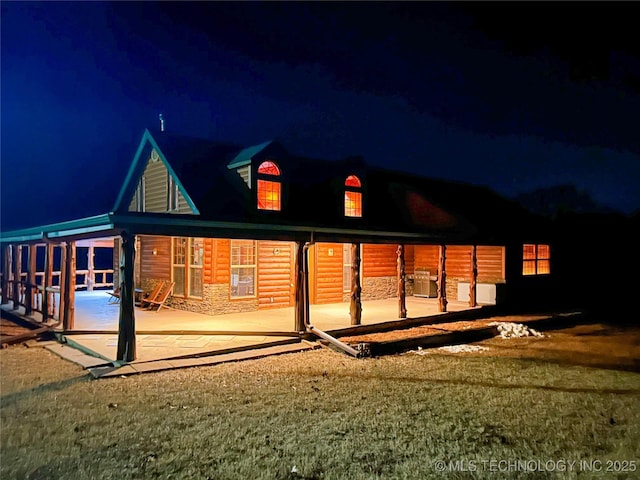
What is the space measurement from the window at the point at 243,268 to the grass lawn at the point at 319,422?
474 centimetres

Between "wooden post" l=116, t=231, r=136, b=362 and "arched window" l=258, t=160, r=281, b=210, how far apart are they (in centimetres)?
501

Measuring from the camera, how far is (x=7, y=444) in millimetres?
4750

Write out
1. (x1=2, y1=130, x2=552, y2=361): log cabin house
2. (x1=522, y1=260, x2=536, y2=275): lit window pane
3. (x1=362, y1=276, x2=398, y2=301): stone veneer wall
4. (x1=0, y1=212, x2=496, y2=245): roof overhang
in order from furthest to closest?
(x1=522, y1=260, x2=536, y2=275): lit window pane, (x1=362, y1=276, x2=398, y2=301): stone veneer wall, (x1=2, y1=130, x2=552, y2=361): log cabin house, (x1=0, y1=212, x2=496, y2=245): roof overhang

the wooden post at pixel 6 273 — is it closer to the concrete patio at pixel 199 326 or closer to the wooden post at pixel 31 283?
the concrete patio at pixel 199 326

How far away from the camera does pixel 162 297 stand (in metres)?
13.6

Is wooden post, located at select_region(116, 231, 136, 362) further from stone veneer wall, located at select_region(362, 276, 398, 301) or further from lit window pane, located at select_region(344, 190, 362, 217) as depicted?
stone veneer wall, located at select_region(362, 276, 398, 301)

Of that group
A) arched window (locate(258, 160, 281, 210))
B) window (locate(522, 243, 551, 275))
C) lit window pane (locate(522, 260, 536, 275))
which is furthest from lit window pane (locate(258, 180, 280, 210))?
lit window pane (locate(522, 260, 536, 275))

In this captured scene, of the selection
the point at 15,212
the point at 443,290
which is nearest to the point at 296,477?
the point at 443,290

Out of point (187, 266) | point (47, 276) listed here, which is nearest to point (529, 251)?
point (187, 266)

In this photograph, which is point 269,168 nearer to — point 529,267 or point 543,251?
point 529,267

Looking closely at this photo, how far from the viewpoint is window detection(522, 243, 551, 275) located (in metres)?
17.2

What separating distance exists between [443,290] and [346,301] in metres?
3.44

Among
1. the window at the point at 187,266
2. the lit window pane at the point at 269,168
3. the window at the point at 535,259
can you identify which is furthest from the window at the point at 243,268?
the window at the point at 535,259

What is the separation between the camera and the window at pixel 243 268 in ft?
42.0
